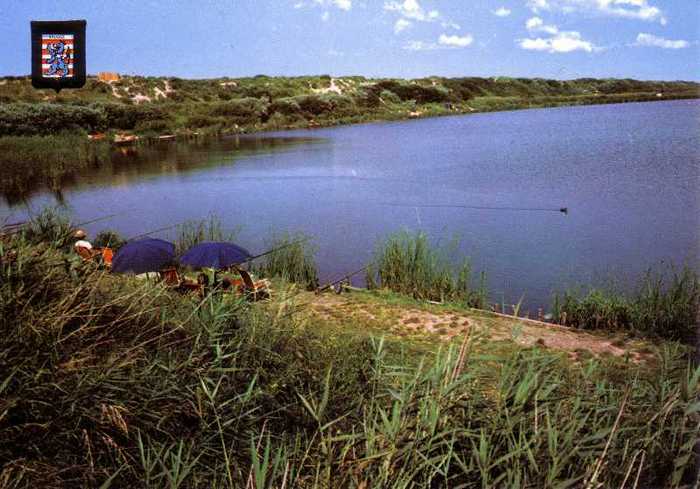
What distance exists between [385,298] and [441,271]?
162 cm

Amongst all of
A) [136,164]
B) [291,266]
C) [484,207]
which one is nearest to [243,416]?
[291,266]

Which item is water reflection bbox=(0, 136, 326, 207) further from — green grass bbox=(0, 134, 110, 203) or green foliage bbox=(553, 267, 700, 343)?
green foliage bbox=(553, 267, 700, 343)

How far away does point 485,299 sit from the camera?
11156 millimetres

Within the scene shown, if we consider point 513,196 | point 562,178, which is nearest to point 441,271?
point 513,196

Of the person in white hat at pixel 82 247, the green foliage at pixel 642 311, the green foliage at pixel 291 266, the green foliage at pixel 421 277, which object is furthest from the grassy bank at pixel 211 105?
the green foliage at pixel 642 311

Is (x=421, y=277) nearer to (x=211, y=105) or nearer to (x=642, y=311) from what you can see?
(x=642, y=311)

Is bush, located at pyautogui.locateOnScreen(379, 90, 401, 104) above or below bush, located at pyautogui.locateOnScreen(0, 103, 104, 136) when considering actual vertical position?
above

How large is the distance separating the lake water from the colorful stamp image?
12.4ft

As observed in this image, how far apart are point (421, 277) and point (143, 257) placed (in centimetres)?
501

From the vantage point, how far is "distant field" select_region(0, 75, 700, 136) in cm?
4147

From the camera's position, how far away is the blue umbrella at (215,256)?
10805 mm

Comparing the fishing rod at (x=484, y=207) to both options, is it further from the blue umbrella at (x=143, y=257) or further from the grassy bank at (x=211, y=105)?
the grassy bank at (x=211, y=105)

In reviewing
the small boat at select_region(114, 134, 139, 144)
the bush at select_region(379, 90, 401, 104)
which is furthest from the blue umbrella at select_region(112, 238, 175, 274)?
the bush at select_region(379, 90, 401, 104)

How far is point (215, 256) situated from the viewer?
10.9m
